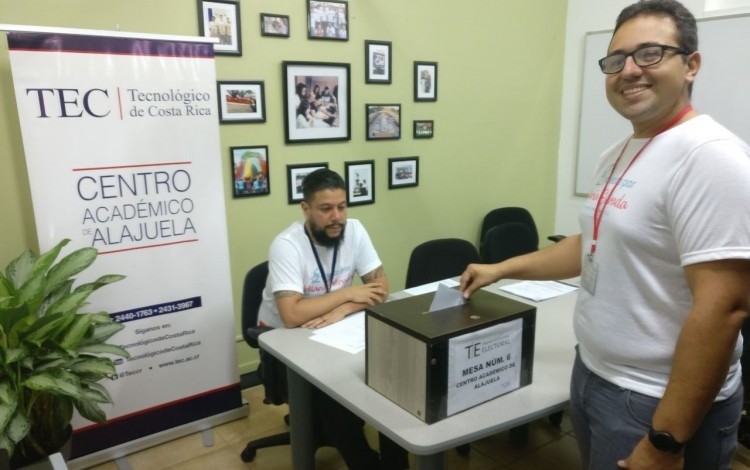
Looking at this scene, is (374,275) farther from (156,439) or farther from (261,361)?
(156,439)

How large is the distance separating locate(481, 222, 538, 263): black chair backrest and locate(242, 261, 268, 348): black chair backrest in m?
1.44

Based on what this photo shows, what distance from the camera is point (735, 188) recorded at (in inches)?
38.4

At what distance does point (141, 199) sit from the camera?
240cm

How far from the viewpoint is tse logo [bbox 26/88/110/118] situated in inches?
84.4

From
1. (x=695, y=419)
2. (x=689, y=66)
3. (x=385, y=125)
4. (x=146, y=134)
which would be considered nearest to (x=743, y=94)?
(x=385, y=125)

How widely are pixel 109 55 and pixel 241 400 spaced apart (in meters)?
1.82

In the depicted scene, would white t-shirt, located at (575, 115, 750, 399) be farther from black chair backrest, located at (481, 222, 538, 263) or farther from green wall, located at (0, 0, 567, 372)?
green wall, located at (0, 0, 567, 372)

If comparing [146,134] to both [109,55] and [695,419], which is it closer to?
[109,55]

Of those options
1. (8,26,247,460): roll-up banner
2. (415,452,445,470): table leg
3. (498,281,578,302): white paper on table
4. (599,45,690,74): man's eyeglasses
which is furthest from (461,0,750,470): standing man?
(8,26,247,460): roll-up banner

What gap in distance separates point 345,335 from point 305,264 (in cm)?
45

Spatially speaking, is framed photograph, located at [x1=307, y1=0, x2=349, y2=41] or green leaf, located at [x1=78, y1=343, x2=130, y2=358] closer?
green leaf, located at [x1=78, y1=343, x2=130, y2=358]

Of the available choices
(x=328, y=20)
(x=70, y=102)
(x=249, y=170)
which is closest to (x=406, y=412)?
(x=70, y=102)

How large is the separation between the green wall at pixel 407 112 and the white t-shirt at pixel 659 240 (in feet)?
7.14

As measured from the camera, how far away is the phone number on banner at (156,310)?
2430 mm
